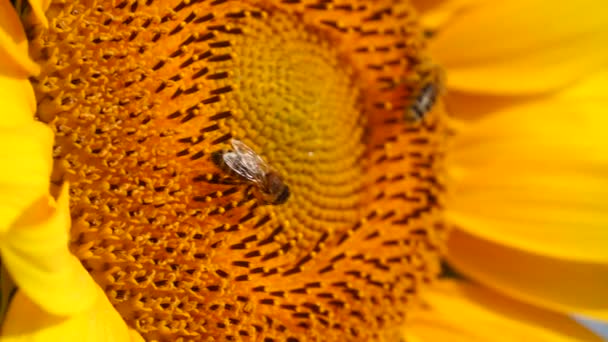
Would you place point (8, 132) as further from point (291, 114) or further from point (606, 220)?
point (606, 220)

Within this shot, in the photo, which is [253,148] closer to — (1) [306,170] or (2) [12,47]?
(1) [306,170]

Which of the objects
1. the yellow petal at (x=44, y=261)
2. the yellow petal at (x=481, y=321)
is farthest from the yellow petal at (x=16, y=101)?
the yellow petal at (x=481, y=321)

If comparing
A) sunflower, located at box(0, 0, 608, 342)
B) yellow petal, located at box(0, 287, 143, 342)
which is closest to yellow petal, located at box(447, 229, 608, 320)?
sunflower, located at box(0, 0, 608, 342)

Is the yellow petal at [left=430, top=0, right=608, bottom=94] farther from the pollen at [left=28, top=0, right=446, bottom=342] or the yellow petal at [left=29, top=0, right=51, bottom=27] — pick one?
the yellow petal at [left=29, top=0, right=51, bottom=27]

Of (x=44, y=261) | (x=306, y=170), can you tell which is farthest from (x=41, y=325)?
(x=306, y=170)

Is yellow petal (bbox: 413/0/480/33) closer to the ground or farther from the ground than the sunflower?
farther from the ground

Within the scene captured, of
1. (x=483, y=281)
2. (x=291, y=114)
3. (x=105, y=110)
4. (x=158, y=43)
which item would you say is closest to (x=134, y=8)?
(x=158, y=43)
